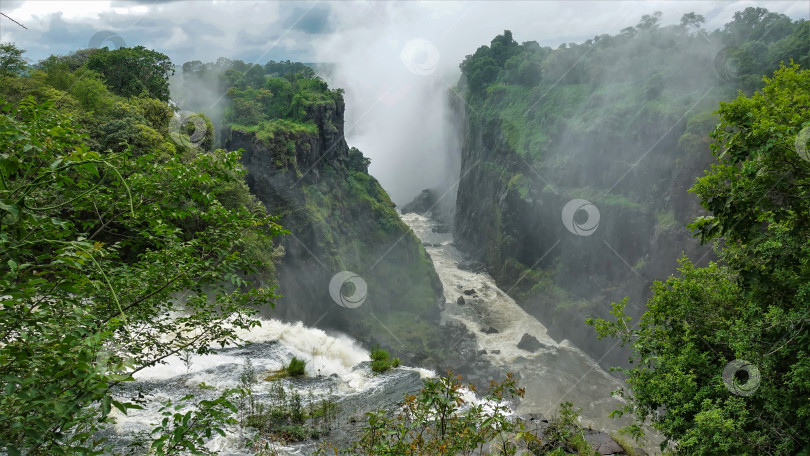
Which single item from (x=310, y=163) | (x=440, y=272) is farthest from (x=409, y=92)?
(x=310, y=163)

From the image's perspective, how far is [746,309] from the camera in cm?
871

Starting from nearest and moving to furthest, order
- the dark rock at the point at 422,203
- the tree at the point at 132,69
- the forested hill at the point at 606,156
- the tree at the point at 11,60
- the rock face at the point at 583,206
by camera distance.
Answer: the tree at the point at 11,60 < the tree at the point at 132,69 < the rock face at the point at 583,206 < the forested hill at the point at 606,156 < the dark rock at the point at 422,203

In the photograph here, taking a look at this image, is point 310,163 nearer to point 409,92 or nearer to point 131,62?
point 131,62

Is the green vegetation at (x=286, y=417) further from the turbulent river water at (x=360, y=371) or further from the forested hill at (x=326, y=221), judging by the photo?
the forested hill at (x=326, y=221)

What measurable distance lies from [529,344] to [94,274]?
3412cm

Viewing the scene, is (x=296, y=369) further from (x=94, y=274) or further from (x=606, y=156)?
(x=606, y=156)

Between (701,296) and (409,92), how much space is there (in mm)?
98292

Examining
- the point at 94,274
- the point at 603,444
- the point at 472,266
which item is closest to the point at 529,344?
the point at 472,266

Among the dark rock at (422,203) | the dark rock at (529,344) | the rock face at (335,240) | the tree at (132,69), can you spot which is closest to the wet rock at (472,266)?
the rock face at (335,240)

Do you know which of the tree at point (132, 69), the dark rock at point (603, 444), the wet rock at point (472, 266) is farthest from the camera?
the wet rock at point (472, 266)

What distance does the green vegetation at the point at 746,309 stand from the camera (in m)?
5.47

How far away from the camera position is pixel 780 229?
627 cm

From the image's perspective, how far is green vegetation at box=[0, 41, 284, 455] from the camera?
2312 millimetres

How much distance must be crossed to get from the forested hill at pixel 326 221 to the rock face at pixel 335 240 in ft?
0.29
